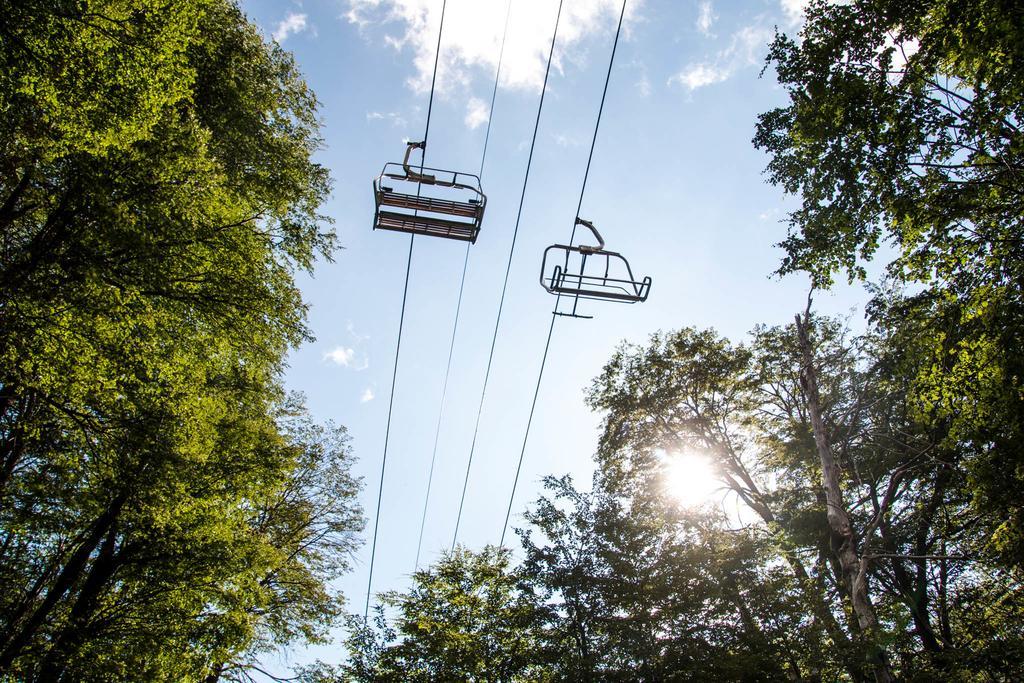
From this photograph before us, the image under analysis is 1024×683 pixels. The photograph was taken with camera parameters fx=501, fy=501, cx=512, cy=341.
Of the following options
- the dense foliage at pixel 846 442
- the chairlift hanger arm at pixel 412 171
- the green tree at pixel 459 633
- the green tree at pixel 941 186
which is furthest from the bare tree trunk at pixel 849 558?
the chairlift hanger arm at pixel 412 171

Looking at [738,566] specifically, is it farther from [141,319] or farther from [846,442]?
[141,319]

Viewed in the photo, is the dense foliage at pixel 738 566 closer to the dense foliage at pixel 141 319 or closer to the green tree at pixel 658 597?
the green tree at pixel 658 597

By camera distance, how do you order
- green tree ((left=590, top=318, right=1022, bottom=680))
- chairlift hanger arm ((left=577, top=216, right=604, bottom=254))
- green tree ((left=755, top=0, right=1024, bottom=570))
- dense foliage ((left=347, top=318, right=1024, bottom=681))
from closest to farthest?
green tree ((left=755, top=0, right=1024, bottom=570))
chairlift hanger arm ((left=577, top=216, right=604, bottom=254))
dense foliage ((left=347, top=318, right=1024, bottom=681))
green tree ((left=590, top=318, right=1022, bottom=680))

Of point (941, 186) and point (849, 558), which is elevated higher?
point (941, 186)

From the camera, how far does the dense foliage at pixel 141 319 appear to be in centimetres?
552

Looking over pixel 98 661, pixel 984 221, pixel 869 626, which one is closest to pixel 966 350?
pixel 984 221

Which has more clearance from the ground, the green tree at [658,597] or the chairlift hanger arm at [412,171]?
the chairlift hanger arm at [412,171]

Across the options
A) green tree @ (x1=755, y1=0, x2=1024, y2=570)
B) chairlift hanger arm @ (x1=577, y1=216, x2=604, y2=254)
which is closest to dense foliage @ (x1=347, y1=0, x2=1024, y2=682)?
green tree @ (x1=755, y1=0, x2=1024, y2=570)

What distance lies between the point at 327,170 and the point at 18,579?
374 inches

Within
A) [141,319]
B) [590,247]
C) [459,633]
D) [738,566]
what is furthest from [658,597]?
[141,319]

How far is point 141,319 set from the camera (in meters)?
6.22

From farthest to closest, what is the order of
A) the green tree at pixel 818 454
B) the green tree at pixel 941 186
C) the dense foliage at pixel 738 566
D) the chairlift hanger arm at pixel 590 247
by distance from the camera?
the green tree at pixel 818 454
the dense foliage at pixel 738 566
the chairlift hanger arm at pixel 590 247
the green tree at pixel 941 186

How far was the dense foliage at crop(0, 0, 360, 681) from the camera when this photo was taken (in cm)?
552

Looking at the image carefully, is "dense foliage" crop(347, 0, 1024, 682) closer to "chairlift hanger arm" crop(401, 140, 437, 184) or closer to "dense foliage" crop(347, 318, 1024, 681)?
"dense foliage" crop(347, 318, 1024, 681)
